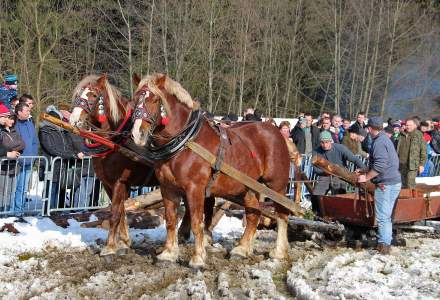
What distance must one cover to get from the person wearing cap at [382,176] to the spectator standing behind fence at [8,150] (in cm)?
469

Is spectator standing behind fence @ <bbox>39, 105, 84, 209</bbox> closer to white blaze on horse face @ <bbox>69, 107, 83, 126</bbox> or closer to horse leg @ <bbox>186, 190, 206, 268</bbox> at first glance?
white blaze on horse face @ <bbox>69, 107, 83, 126</bbox>

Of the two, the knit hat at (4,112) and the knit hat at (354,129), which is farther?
the knit hat at (354,129)

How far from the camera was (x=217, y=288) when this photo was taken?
5543mm

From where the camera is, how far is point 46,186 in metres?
8.52

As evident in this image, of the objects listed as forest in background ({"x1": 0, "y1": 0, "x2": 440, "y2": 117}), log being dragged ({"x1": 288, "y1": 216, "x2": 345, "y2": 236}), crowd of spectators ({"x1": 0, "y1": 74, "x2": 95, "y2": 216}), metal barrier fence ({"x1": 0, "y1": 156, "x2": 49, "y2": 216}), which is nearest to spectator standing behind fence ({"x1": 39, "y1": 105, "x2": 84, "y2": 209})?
crowd of spectators ({"x1": 0, "y1": 74, "x2": 95, "y2": 216})

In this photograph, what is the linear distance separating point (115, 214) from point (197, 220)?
3.44 feet

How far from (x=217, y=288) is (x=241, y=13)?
20191 millimetres

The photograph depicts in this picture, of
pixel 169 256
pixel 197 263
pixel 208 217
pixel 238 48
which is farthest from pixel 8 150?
pixel 238 48

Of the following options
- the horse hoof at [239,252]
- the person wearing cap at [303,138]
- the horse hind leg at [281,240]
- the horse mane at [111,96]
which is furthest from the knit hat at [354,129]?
the horse mane at [111,96]

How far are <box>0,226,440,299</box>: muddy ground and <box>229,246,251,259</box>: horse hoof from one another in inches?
3.1

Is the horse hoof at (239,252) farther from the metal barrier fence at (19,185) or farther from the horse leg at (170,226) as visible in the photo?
the metal barrier fence at (19,185)

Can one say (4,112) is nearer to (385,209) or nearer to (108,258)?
(108,258)

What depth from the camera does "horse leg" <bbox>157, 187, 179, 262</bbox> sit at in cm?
630

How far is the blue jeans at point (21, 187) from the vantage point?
27.5 ft
